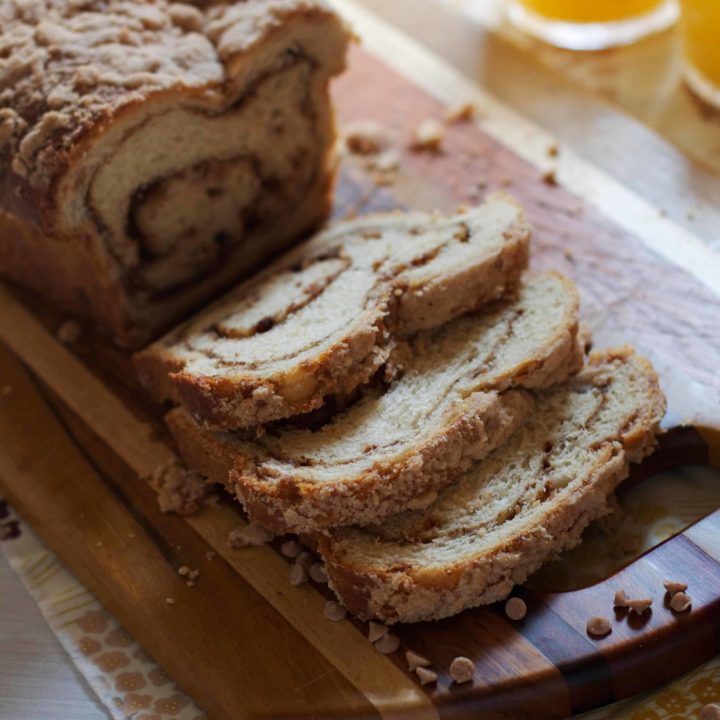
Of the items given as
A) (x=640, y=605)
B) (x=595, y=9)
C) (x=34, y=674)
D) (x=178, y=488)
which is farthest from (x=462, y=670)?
(x=595, y=9)

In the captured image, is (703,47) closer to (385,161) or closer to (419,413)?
(385,161)

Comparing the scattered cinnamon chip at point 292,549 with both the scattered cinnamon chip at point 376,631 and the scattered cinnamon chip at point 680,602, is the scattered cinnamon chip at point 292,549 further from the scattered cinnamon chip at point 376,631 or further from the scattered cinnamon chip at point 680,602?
the scattered cinnamon chip at point 680,602

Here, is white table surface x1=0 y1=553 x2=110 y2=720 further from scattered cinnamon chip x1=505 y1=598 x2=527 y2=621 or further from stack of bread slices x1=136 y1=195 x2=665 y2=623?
scattered cinnamon chip x1=505 y1=598 x2=527 y2=621

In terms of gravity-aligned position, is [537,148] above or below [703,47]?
below

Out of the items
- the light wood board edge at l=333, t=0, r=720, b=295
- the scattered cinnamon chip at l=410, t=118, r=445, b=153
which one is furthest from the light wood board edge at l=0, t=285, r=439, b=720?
the light wood board edge at l=333, t=0, r=720, b=295

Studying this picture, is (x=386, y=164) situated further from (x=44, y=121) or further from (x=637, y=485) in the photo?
(x=637, y=485)

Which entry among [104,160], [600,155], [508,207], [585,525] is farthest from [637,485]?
[104,160]

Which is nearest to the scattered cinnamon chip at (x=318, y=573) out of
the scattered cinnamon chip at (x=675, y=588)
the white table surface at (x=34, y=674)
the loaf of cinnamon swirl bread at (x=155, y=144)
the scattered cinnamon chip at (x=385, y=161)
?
the white table surface at (x=34, y=674)
